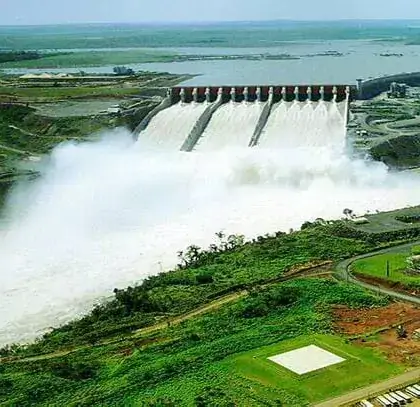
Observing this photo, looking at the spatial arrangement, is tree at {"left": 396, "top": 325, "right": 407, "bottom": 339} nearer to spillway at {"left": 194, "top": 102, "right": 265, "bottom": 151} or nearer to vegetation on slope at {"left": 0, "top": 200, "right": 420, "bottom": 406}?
vegetation on slope at {"left": 0, "top": 200, "right": 420, "bottom": 406}

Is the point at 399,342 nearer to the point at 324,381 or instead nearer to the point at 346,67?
the point at 324,381

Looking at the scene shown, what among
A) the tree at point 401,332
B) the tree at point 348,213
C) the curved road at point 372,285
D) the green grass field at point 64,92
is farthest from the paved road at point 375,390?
the green grass field at point 64,92

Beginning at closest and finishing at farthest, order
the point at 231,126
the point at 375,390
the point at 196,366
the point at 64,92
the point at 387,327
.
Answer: the point at 375,390 < the point at 196,366 < the point at 387,327 < the point at 231,126 < the point at 64,92

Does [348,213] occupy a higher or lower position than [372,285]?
lower

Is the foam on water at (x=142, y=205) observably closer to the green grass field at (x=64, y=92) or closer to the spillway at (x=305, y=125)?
the spillway at (x=305, y=125)

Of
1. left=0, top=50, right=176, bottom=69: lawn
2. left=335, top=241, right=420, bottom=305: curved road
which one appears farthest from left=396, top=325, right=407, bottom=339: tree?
left=0, top=50, right=176, bottom=69: lawn

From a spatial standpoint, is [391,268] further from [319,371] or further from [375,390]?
[375,390]

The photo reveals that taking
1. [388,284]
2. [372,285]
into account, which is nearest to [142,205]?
[372,285]
